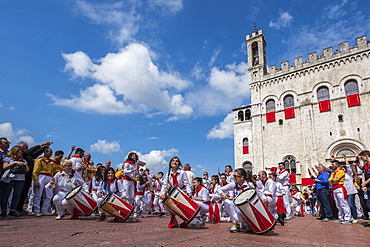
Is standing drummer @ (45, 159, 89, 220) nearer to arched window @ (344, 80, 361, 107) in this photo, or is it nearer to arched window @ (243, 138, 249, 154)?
arched window @ (243, 138, 249, 154)

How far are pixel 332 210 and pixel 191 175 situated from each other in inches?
196

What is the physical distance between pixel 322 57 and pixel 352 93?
4.87 meters

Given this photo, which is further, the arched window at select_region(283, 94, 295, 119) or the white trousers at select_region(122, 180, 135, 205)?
the arched window at select_region(283, 94, 295, 119)

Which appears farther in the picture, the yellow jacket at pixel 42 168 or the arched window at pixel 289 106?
the arched window at pixel 289 106

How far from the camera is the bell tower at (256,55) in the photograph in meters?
28.7

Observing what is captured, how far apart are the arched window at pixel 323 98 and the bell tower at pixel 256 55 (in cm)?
677

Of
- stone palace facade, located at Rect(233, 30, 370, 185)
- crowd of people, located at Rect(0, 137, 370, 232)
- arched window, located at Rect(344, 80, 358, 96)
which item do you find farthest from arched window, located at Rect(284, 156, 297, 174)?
crowd of people, located at Rect(0, 137, 370, 232)

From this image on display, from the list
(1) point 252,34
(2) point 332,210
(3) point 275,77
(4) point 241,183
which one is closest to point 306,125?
(3) point 275,77

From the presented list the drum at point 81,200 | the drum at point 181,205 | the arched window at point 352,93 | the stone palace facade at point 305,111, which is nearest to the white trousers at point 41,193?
the drum at point 81,200

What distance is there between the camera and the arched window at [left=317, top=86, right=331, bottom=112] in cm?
2366

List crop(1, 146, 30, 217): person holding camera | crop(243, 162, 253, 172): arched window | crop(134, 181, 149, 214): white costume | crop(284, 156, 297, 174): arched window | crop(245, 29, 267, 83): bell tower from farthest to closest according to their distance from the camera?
crop(245, 29, 267, 83): bell tower → crop(243, 162, 253, 172): arched window → crop(284, 156, 297, 174): arched window → crop(134, 181, 149, 214): white costume → crop(1, 146, 30, 217): person holding camera

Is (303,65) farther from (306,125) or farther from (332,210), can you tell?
(332,210)

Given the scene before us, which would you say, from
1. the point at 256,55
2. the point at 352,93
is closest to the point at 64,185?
the point at 352,93

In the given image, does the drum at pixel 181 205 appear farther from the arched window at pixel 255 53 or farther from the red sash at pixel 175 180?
the arched window at pixel 255 53
